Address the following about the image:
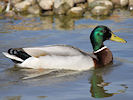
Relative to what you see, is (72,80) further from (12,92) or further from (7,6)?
(7,6)

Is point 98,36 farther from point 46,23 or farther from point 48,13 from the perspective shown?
point 48,13

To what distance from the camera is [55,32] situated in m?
11.2

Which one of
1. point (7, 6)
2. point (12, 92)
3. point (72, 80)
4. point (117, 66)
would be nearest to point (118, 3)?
point (7, 6)

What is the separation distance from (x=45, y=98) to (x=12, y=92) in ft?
1.97

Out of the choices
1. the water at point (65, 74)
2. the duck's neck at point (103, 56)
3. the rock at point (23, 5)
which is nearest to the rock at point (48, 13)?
the rock at point (23, 5)

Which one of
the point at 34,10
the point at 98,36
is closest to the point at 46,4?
the point at 34,10

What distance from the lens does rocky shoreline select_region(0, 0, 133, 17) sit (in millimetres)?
13812

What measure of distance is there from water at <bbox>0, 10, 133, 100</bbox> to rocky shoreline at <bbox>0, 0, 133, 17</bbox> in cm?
144

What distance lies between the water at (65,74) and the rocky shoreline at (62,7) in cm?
144

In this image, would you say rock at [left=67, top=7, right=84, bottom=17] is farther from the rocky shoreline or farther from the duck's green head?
the duck's green head

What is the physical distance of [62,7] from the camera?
46.2ft

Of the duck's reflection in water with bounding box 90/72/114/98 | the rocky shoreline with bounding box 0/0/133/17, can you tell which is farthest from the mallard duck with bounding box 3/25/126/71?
the rocky shoreline with bounding box 0/0/133/17

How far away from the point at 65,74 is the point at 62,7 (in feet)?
22.5

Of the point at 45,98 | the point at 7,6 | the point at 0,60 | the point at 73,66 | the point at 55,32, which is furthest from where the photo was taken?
the point at 7,6
